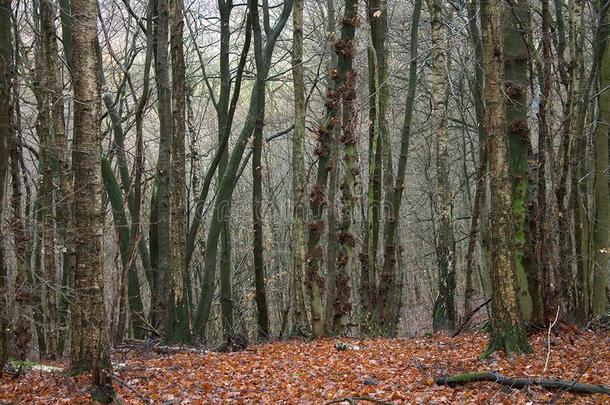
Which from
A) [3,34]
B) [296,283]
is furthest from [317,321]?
[3,34]

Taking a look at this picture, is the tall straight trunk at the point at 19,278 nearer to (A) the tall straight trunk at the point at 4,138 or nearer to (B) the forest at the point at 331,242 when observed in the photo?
(B) the forest at the point at 331,242

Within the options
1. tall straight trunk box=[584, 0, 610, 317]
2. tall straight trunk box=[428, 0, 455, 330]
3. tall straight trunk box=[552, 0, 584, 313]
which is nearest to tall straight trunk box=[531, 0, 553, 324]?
tall straight trunk box=[552, 0, 584, 313]

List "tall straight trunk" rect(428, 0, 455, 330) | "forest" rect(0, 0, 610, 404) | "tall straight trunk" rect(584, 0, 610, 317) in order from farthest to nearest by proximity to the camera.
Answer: "tall straight trunk" rect(428, 0, 455, 330) → "tall straight trunk" rect(584, 0, 610, 317) → "forest" rect(0, 0, 610, 404)

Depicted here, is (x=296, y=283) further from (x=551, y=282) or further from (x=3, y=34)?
(x=3, y=34)

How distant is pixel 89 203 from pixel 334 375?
3839 mm

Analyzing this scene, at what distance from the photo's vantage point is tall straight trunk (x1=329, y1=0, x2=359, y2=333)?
39.1ft

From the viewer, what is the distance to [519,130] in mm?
9727

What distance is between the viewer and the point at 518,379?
639cm

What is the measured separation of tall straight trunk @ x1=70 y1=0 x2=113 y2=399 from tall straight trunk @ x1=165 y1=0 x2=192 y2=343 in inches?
205

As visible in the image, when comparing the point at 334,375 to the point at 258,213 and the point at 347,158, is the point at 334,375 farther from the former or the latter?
the point at 258,213

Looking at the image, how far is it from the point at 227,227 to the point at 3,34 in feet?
26.8

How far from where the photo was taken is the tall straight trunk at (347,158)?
11930 millimetres

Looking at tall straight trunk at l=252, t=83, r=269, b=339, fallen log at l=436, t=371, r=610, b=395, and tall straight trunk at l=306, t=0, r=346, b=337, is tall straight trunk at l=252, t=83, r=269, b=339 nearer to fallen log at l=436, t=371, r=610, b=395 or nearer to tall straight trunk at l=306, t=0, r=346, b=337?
tall straight trunk at l=306, t=0, r=346, b=337

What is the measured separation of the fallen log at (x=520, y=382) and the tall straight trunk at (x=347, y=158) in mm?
5280
